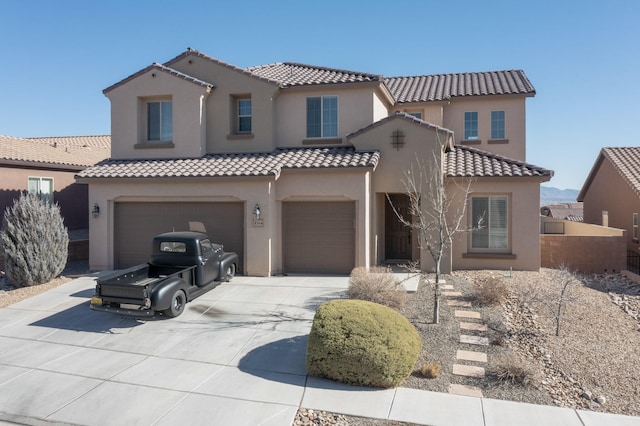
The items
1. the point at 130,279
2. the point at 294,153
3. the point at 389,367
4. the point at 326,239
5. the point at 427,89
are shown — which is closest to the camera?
the point at 389,367

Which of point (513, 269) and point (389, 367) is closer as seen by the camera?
point (389, 367)

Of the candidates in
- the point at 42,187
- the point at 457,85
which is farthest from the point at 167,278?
the point at 457,85

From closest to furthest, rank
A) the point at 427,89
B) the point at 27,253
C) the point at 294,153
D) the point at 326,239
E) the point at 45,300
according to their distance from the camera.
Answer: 1. the point at 45,300
2. the point at 27,253
3. the point at 326,239
4. the point at 294,153
5. the point at 427,89

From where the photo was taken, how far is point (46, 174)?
68.1 feet

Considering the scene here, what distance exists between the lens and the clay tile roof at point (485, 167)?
15.2 meters

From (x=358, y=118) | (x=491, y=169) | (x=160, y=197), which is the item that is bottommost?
(x=160, y=197)

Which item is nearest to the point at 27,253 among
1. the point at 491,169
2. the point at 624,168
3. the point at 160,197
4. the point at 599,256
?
the point at 160,197

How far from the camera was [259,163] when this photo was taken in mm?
15398

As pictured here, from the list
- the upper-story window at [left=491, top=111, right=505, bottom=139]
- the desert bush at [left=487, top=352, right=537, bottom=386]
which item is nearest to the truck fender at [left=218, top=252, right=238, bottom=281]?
the desert bush at [left=487, top=352, right=537, bottom=386]

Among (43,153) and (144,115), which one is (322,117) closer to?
(144,115)

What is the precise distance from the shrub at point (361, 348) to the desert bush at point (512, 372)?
137cm

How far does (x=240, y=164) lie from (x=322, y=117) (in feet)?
12.4

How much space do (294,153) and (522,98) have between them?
38.9 ft

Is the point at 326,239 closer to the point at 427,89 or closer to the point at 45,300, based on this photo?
the point at 45,300
